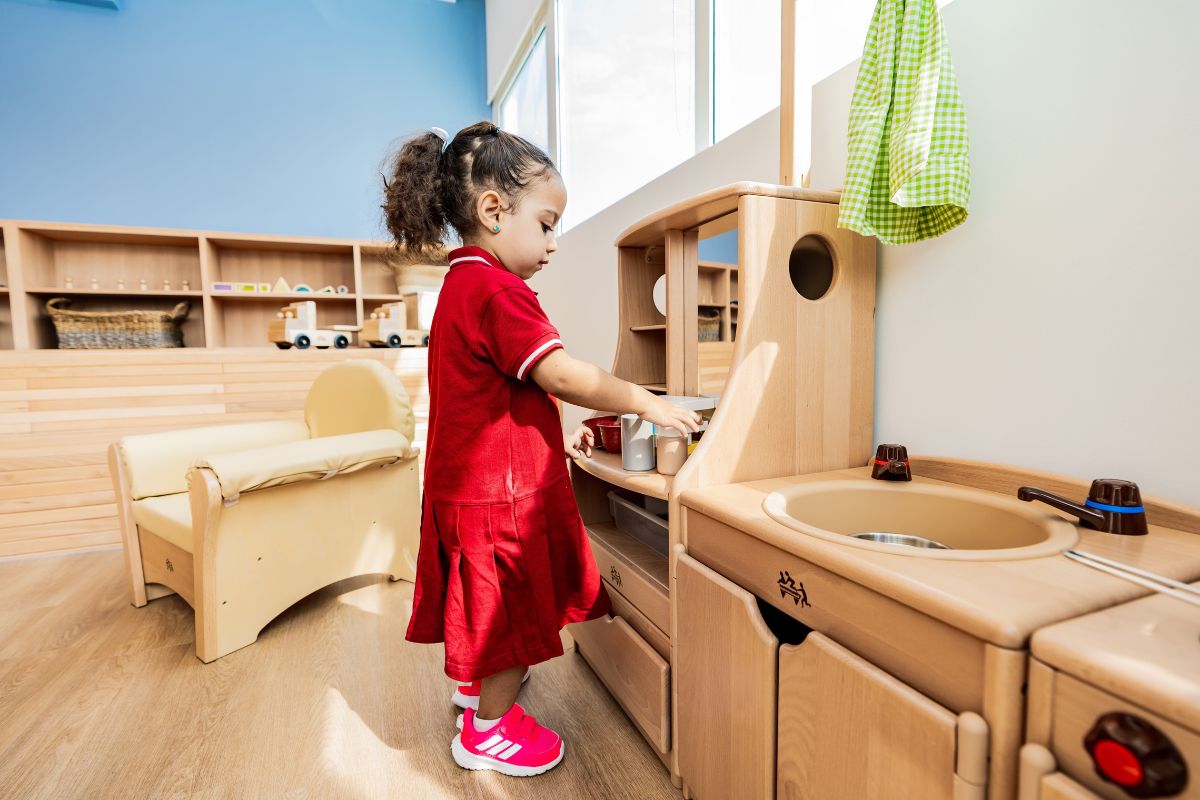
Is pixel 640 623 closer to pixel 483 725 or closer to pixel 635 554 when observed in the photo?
pixel 635 554

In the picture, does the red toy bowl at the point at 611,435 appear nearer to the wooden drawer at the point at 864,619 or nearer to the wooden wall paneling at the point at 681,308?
the wooden wall paneling at the point at 681,308

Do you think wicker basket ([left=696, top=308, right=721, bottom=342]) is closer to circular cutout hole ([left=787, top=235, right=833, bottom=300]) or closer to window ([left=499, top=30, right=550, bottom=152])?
circular cutout hole ([left=787, top=235, right=833, bottom=300])

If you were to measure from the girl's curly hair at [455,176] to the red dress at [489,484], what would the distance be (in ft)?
0.26

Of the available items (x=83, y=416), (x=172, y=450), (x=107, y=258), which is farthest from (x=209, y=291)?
(x=172, y=450)

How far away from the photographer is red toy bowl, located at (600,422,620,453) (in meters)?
1.29

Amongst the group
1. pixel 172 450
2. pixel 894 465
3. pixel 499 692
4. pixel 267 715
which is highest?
pixel 894 465

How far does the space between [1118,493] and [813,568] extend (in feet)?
1.14

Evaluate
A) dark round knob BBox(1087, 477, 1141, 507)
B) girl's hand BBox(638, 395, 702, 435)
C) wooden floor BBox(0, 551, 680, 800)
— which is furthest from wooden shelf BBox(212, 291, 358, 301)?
dark round knob BBox(1087, 477, 1141, 507)

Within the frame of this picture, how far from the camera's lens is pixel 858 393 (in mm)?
1101

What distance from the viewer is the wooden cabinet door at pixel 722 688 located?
0.78m

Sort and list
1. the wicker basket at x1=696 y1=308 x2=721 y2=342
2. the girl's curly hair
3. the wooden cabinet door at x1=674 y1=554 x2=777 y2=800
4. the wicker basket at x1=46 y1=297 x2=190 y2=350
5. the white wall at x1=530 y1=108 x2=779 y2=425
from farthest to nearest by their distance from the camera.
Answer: the wicker basket at x1=46 y1=297 x2=190 y2=350
the white wall at x1=530 y1=108 x2=779 y2=425
the wicker basket at x1=696 y1=308 x2=721 y2=342
the girl's curly hair
the wooden cabinet door at x1=674 y1=554 x2=777 y2=800

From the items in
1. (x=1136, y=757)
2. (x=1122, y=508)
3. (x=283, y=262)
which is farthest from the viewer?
(x=283, y=262)

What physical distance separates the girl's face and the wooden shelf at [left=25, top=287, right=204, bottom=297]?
2.90m

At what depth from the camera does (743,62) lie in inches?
60.1
